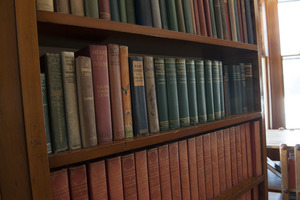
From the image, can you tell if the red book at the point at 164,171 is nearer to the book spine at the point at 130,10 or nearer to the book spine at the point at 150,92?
the book spine at the point at 150,92

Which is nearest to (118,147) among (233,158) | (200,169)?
(200,169)

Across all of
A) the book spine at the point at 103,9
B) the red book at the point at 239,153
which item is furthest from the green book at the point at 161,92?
the red book at the point at 239,153

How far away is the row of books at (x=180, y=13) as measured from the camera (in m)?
0.62

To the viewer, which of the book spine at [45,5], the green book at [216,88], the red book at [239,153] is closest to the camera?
the book spine at [45,5]

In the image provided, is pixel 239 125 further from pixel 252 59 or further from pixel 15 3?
pixel 15 3

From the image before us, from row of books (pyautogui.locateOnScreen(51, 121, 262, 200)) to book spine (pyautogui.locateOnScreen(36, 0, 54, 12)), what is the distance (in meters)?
0.39

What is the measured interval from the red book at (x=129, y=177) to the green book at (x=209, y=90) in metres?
0.41

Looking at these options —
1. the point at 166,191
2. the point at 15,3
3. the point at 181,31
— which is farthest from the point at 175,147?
the point at 15,3

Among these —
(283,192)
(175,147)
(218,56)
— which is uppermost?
(218,56)

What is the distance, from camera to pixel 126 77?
2.29 ft

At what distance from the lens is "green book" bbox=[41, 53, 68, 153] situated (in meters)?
0.57

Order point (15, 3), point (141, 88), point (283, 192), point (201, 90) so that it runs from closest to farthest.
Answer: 1. point (15, 3)
2. point (141, 88)
3. point (201, 90)
4. point (283, 192)

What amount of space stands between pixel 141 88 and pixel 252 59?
2.42 feet

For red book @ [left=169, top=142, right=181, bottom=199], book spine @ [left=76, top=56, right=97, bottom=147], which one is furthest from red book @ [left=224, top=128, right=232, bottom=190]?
book spine @ [left=76, top=56, right=97, bottom=147]
